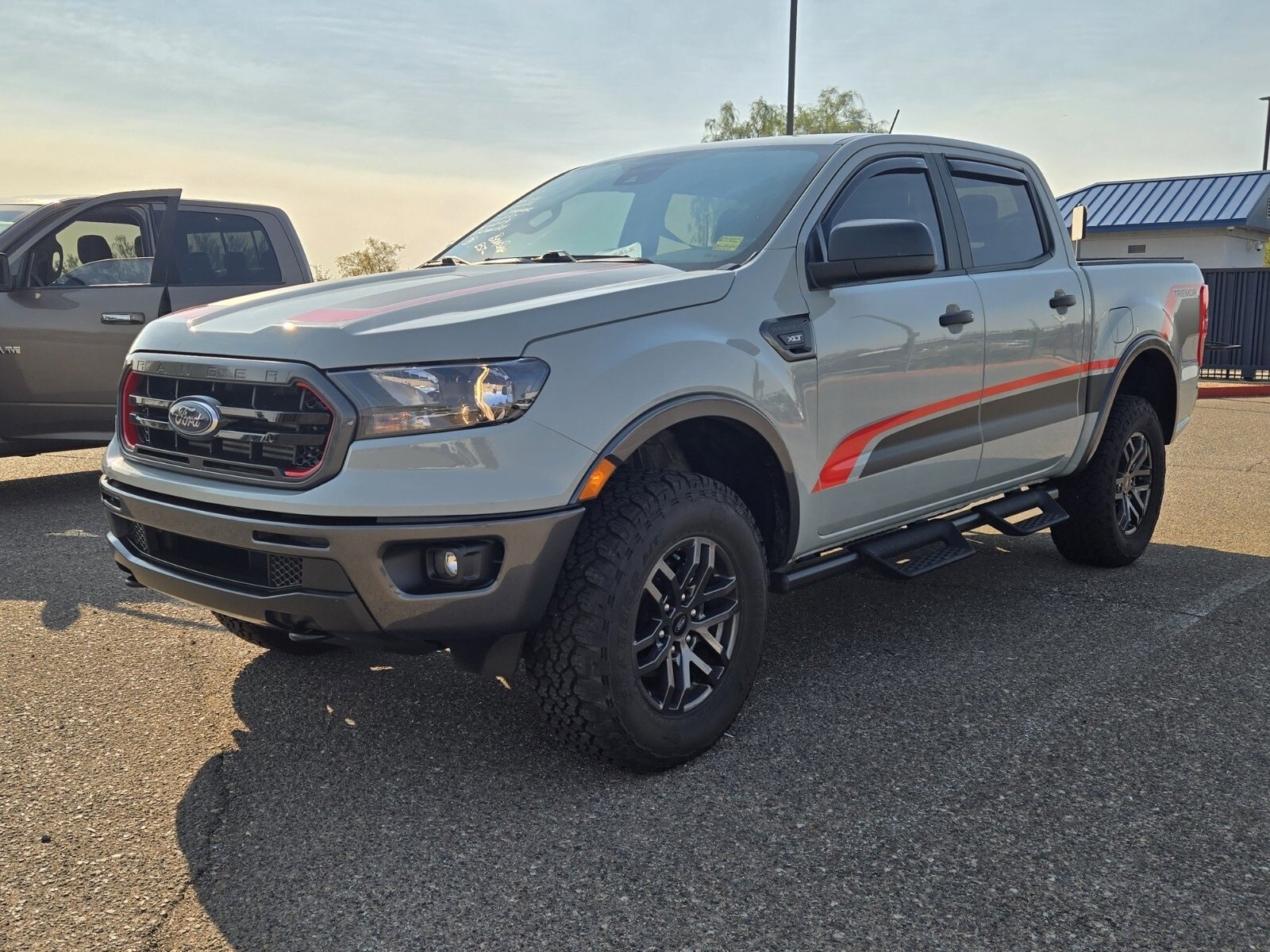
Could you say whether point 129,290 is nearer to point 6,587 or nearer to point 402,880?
point 6,587

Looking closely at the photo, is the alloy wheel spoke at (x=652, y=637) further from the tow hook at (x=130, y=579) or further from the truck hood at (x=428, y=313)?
the tow hook at (x=130, y=579)

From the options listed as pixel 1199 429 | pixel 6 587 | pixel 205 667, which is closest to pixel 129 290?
pixel 6 587

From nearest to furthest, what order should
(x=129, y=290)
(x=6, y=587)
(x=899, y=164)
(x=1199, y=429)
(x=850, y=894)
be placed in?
(x=850, y=894) < (x=899, y=164) < (x=6, y=587) < (x=129, y=290) < (x=1199, y=429)

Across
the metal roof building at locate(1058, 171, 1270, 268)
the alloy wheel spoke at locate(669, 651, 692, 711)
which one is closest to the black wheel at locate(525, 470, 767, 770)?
the alloy wheel spoke at locate(669, 651, 692, 711)

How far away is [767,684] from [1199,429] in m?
9.15

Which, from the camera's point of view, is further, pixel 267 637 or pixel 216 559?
pixel 267 637

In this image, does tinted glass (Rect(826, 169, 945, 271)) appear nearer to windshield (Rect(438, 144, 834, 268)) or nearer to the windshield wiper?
windshield (Rect(438, 144, 834, 268))

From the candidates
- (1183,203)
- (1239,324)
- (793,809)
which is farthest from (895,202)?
(1183,203)

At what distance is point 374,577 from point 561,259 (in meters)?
1.58

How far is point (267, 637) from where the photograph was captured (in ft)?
12.9

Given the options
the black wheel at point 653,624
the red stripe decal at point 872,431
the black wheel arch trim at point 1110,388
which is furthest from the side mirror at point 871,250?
the black wheel arch trim at point 1110,388

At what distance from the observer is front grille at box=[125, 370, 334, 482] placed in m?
2.88

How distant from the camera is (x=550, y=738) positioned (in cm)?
351

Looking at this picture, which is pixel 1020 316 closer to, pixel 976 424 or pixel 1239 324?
pixel 976 424
